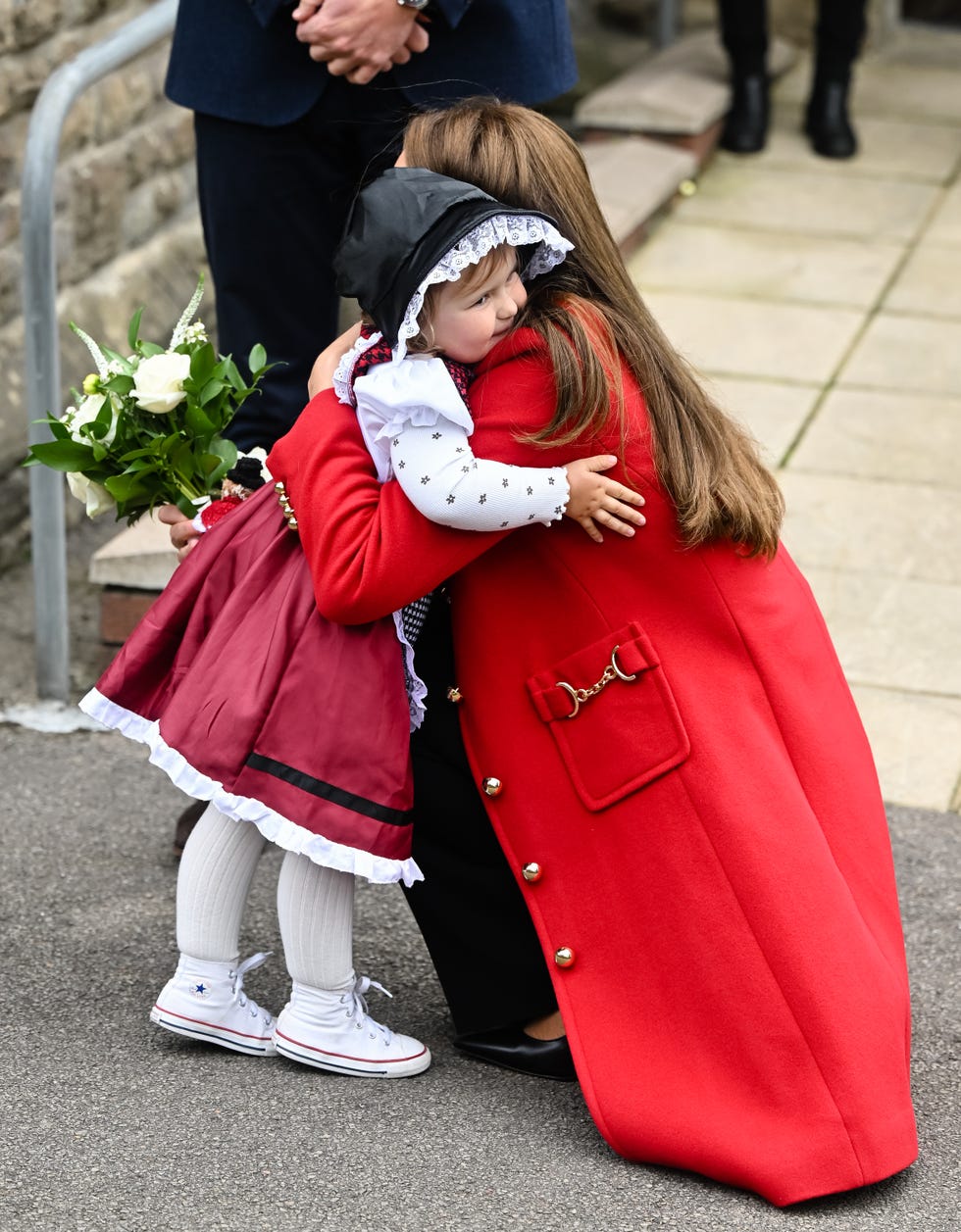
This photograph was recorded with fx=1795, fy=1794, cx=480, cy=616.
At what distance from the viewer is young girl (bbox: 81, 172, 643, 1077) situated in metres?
2.24

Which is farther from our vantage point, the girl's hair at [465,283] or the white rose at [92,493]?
the white rose at [92,493]

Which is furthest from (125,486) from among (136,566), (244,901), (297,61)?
(136,566)

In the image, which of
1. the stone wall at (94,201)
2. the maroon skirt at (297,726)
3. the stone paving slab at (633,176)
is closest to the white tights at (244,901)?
the maroon skirt at (297,726)

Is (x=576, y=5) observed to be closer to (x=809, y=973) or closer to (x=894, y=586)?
(x=894, y=586)

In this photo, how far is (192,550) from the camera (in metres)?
2.57

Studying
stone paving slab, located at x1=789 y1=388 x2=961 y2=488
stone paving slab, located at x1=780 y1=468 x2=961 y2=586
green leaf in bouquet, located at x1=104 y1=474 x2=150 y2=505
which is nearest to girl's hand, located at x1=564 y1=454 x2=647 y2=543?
green leaf in bouquet, located at x1=104 y1=474 x2=150 y2=505

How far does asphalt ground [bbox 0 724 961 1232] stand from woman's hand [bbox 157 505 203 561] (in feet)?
2.29

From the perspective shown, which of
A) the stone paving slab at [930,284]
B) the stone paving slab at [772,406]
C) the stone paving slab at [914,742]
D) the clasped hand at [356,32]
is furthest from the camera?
the stone paving slab at [930,284]

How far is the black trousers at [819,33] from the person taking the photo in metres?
6.54

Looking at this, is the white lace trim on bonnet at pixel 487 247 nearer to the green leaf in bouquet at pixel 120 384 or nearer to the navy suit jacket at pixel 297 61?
the green leaf in bouquet at pixel 120 384

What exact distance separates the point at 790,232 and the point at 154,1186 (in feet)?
15.8

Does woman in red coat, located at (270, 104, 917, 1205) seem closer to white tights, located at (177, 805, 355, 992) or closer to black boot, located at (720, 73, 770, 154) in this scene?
white tights, located at (177, 805, 355, 992)

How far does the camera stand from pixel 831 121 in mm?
6793

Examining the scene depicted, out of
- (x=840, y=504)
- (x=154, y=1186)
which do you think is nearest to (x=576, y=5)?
(x=840, y=504)
